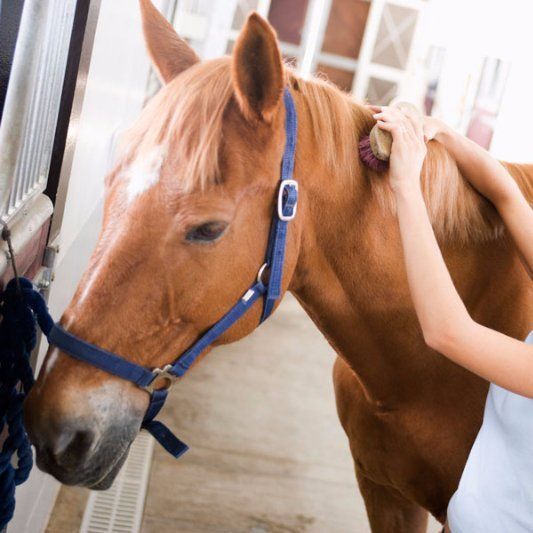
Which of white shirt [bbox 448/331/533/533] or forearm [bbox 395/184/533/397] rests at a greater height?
forearm [bbox 395/184/533/397]

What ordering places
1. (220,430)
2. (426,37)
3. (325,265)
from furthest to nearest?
(426,37)
(220,430)
(325,265)

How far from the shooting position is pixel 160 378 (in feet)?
3.38

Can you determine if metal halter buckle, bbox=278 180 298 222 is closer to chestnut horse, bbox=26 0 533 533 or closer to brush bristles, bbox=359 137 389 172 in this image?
chestnut horse, bbox=26 0 533 533

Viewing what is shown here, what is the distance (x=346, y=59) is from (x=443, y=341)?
10.7 metres

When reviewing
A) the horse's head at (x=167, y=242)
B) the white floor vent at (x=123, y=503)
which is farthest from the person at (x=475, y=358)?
the white floor vent at (x=123, y=503)

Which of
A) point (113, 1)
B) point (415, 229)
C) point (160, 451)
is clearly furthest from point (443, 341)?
point (160, 451)

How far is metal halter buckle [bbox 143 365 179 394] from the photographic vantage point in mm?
1013

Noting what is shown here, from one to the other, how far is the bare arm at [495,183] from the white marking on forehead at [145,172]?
0.53m

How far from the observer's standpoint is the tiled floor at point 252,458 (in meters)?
2.26

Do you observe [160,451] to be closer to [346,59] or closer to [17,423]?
[17,423]

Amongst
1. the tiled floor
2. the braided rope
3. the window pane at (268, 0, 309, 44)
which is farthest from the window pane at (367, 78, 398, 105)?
the braided rope

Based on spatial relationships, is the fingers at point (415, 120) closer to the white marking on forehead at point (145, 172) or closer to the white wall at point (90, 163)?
the white marking on forehead at point (145, 172)

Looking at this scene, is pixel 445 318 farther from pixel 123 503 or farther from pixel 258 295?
pixel 123 503

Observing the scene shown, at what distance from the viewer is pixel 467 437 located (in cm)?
131
